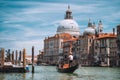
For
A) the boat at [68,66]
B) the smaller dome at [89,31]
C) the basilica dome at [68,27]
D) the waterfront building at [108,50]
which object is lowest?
the boat at [68,66]

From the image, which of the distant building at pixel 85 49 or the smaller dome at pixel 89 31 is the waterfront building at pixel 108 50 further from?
the smaller dome at pixel 89 31

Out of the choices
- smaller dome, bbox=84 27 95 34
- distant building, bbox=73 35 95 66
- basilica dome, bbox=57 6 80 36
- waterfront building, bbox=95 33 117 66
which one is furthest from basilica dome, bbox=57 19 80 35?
waterfront building, bbox=95 33 117 66

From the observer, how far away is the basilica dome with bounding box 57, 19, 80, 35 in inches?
3701

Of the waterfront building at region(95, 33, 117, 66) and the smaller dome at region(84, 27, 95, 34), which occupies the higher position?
the smaller dome at region(84, 27, 95, 34)

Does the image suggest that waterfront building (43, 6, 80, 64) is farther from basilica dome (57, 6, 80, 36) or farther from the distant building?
the distant building

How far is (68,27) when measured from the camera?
93812 mm

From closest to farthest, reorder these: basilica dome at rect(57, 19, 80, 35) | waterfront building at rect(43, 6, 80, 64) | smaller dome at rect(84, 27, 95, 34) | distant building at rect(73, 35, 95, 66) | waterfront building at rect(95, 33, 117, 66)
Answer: waterfront building at rect(95, 33, 117, 66) < distant building at rect(73, 35, 95, 66) < smaller dome at rect(84, 27, 95, 34) < waterfront building at rect(43, 6, 80, 64) < basilica dome at rect(57, 19, 80, 35)

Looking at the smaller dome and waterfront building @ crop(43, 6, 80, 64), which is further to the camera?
waterfront building @ crop(43, 6, 80, 64)

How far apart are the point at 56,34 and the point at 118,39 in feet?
108

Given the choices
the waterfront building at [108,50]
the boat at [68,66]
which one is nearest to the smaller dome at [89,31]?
the waterfront building at [108,50]

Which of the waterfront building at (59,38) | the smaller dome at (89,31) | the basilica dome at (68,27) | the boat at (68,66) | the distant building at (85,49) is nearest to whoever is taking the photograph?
the boat at (68,66)

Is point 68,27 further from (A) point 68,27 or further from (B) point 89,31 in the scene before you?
(B) point 89,31

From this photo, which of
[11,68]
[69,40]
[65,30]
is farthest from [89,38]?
[11,68]

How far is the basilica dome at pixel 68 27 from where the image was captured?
308ft
